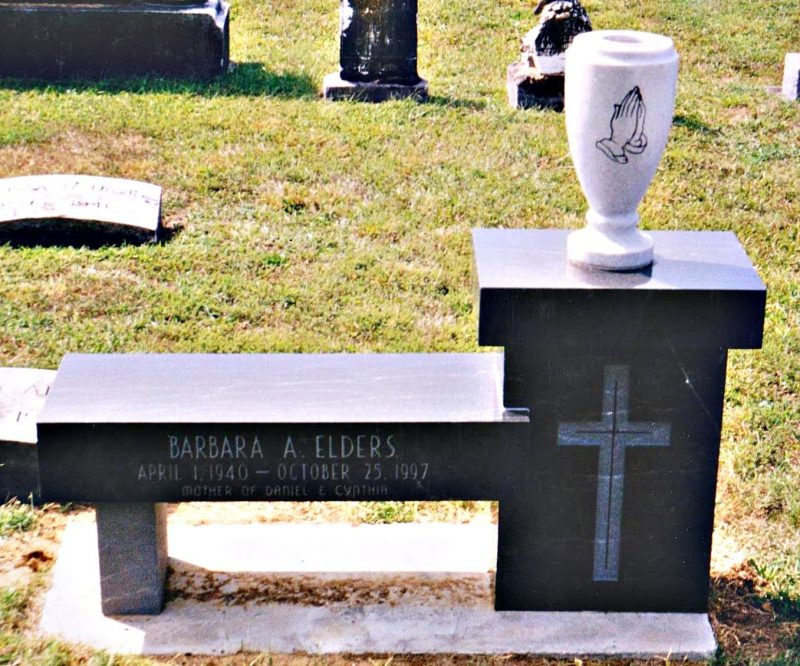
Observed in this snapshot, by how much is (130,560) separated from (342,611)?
78cm

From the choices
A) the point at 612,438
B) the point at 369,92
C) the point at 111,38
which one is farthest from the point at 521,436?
the point at 111,38

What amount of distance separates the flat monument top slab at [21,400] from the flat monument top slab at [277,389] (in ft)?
2.26

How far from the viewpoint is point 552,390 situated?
4590 mm

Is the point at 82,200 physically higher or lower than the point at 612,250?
lower

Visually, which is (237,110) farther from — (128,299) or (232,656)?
(232,656)

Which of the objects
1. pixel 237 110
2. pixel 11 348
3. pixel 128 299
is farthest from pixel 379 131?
pixel 11 348

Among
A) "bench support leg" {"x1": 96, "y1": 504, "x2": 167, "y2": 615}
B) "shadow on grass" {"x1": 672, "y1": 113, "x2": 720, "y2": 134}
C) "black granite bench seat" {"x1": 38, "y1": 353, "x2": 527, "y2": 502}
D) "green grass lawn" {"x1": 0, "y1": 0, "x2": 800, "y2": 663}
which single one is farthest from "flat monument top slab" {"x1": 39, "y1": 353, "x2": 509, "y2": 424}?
"shadow on grass" {"x1": 672, "y1": 113, "x2": 720, "y2": 134}

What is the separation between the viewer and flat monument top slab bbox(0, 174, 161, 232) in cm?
820

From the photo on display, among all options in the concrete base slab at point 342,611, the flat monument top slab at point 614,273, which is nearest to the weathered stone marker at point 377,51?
the flat monument top slab at point 614,273

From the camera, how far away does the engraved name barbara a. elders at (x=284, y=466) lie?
15.1 ft

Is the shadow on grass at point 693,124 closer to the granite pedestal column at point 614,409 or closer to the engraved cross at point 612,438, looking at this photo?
the granite pedestal column at point 614,409

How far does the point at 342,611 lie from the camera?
15.9 ft

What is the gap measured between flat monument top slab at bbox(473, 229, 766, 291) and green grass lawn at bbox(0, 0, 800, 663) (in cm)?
128

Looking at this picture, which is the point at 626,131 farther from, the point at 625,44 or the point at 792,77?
the point at 792,77
